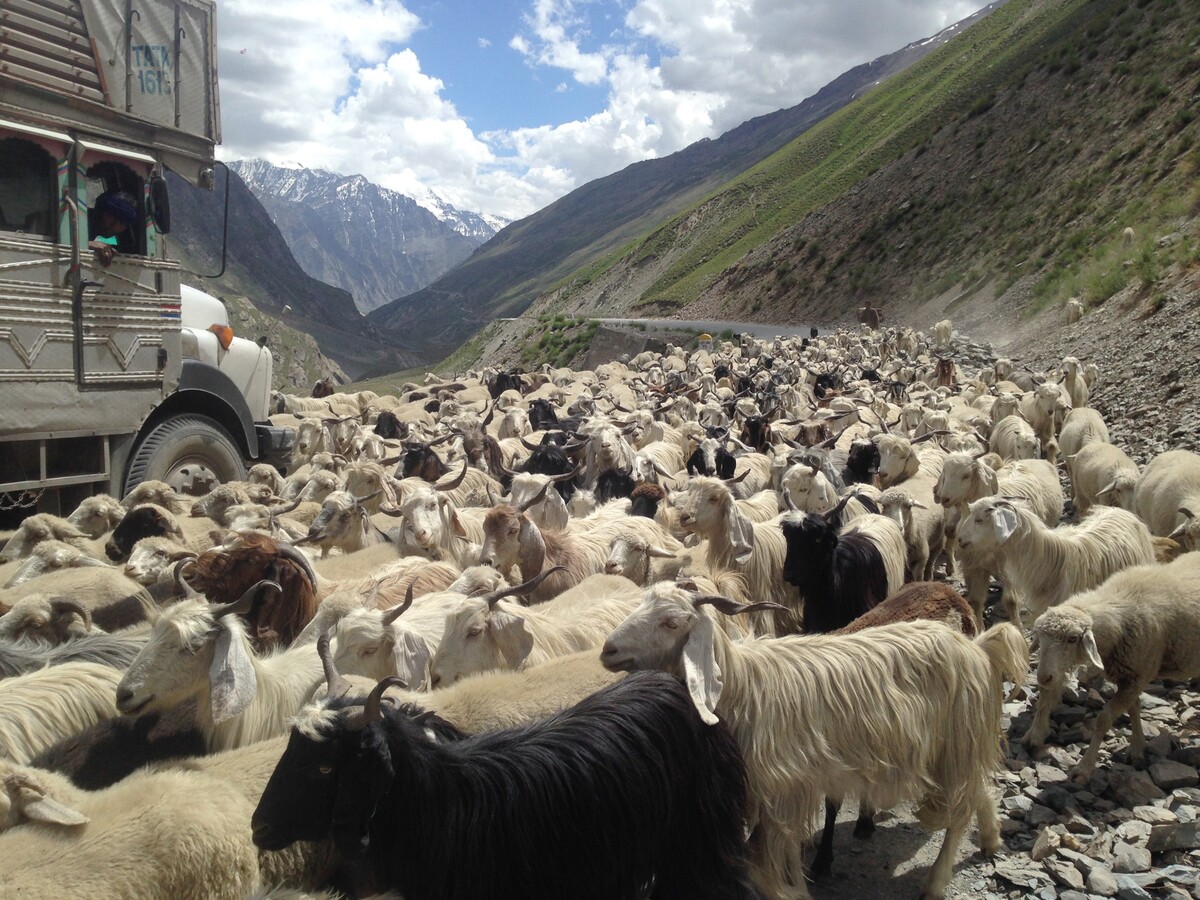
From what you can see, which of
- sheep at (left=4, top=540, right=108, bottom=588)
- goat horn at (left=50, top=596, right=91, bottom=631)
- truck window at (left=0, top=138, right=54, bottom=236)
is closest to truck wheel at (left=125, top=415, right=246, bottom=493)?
sheep at (left=4, top=540, right=108, bottom=588)

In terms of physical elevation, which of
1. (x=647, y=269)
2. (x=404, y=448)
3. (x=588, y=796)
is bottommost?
(x=588, y=796)

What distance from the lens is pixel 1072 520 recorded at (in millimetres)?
10719

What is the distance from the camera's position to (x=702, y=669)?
3729 mm

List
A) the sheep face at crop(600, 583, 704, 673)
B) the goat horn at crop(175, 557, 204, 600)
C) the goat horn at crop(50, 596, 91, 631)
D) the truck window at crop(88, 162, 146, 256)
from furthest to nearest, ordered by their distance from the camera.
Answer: the truck window at crop(88, 162, 146, 256), the goat horn at crop(50, 596, 91, 631), the goat horn at crop(175, 557, 204, 600), the sheep face at crop(600, 583, 704, 673)

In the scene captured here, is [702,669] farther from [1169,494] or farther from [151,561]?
[1169,494]

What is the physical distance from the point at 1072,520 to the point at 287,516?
9139 millimetres

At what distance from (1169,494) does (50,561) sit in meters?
9.63

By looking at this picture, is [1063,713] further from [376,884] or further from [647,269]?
[647,269]

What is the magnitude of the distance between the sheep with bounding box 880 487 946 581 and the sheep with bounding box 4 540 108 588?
6539mm

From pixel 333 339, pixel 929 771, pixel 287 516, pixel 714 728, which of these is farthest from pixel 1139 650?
pixel 333 339

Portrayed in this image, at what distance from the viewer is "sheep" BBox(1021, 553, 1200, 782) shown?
5.18 metres

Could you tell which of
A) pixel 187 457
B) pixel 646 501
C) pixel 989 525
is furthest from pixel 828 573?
pixel 187 457

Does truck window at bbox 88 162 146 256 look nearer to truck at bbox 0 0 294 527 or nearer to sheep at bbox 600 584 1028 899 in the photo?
truck at bbox 0 0 294 527

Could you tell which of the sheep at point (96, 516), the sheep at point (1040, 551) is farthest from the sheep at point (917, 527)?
the sheep at point (96, 516)
